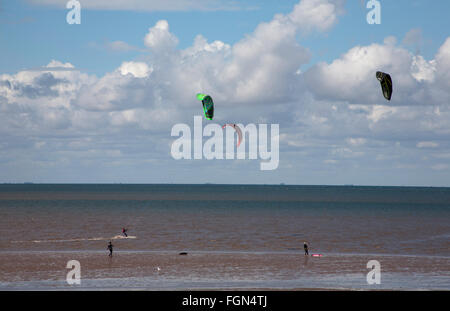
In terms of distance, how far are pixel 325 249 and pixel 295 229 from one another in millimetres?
20080

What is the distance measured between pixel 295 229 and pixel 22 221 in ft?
121

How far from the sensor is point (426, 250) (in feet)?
161

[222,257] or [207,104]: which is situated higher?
[207,104]

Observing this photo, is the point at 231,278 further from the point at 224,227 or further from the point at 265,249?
the point at 224,227

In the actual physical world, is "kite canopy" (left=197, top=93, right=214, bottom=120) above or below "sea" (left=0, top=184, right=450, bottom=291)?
above

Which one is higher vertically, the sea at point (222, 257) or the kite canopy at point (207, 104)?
the kite canopy at point (207, 104)

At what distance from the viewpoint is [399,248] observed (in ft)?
167

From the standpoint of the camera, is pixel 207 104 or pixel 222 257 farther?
pixel 222 257
